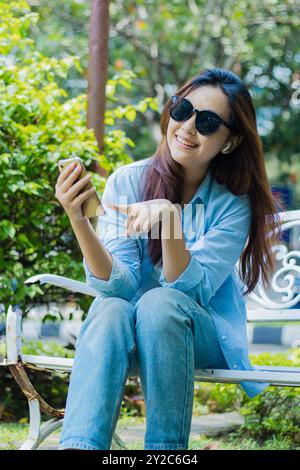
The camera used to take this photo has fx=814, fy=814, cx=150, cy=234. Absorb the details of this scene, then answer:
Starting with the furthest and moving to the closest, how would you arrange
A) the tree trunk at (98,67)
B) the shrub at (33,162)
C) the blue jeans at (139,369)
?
1. the tree trunk at (98,67)
2. the shrub at (33,162)
3. the blue jeans at (139,369)

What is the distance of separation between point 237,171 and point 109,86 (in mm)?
1995

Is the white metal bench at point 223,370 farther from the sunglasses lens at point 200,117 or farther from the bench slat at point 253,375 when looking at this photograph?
the sunglasses lens at point 200,117

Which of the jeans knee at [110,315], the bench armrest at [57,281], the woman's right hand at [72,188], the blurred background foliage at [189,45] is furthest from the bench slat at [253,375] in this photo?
the blurred background foliage at [189,45]

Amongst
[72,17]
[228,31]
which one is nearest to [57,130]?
[228,31]

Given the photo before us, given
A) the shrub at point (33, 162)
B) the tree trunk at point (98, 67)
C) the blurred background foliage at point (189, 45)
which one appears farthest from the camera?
the blurred background foliage at point (189, 45)

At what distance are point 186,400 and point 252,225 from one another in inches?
27.8

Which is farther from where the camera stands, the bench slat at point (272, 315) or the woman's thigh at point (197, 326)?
the bench slat at point (272, 315)

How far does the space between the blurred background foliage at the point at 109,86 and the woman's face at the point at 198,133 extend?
3.92 ft

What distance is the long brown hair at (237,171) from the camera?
2.50 metres

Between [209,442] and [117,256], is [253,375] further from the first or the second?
[209,442]

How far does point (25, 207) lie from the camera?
A: 386cm

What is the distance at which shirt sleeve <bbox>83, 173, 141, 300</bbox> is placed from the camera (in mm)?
2296

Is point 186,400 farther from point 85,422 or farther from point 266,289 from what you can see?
point 266,289

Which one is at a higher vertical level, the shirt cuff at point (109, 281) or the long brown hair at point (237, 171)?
the long brown hair at point (237, 171)
